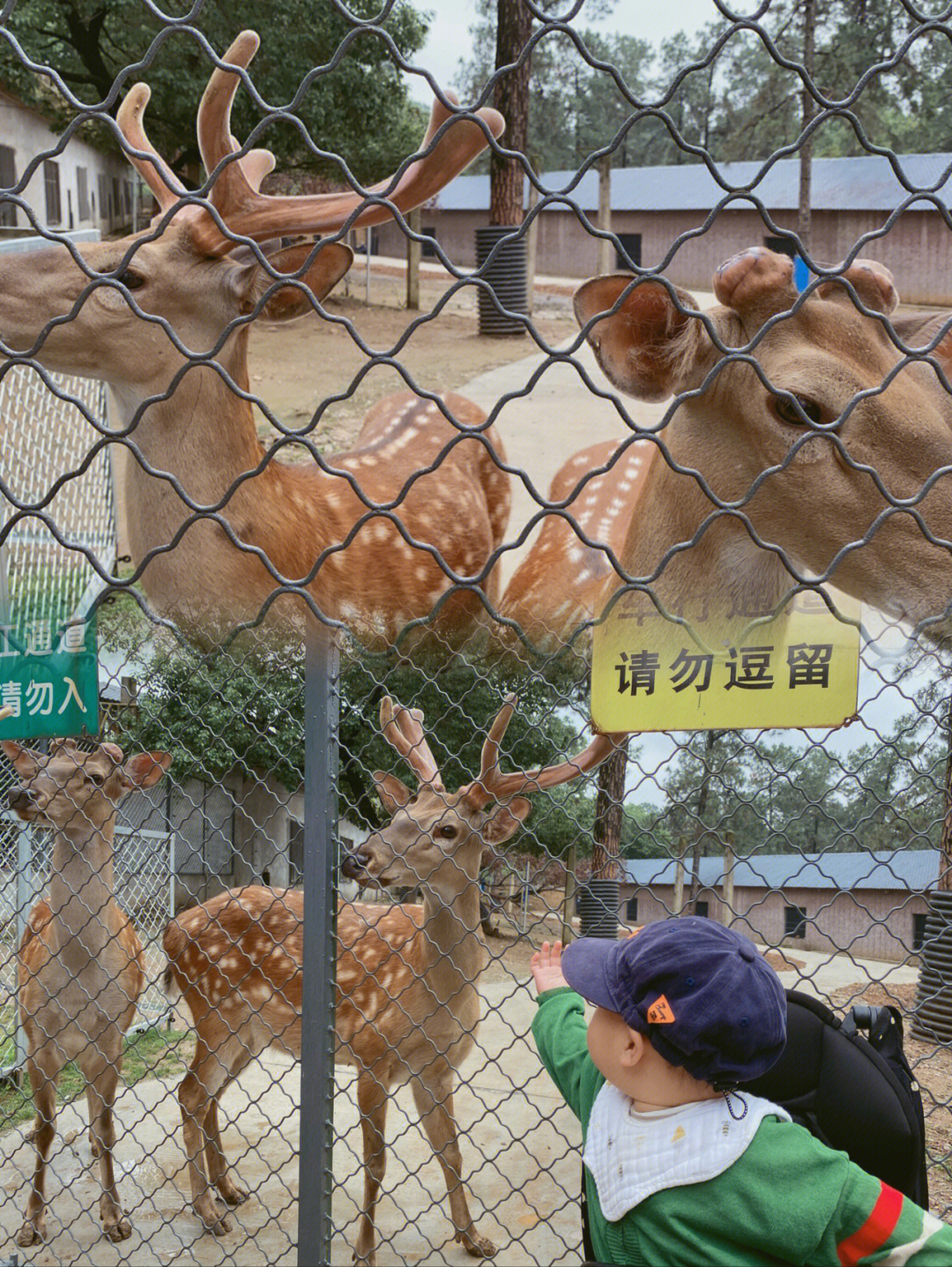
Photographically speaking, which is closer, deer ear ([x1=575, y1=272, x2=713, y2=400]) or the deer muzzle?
deer ear ([x1=575, y1=272, x2=713, y2=400])

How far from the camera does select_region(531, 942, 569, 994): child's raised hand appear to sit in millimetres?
1401

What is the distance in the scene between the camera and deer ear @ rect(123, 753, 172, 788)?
2.22 m

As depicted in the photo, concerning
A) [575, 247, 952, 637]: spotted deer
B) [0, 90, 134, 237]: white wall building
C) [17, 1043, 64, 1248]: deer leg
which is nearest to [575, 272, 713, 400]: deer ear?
[575, 247, 952, 637]: spotted deer

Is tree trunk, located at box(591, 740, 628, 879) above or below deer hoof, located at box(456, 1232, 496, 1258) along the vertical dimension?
above

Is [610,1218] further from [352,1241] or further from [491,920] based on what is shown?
[491,920]

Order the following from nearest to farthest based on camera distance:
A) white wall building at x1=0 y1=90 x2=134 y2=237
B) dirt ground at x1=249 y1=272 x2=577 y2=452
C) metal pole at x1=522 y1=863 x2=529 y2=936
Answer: metal pole at x1=522 y1=863 x2=529 y2=936 → dirt ground at x1=249 y1=272 x2=577 y2=452 → white wall building at x1=0 y1=90 x2=134 y2=237

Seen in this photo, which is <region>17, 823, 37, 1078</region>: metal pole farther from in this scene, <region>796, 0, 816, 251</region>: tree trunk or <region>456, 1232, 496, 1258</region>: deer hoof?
<region>796, 0, 816, 251</region>: tree trunk

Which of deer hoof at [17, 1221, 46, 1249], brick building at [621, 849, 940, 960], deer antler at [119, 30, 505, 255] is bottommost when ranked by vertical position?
deer hoof at [17, 1221, 46, 1249]

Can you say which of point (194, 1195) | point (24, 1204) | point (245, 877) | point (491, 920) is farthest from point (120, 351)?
point (245, 877)

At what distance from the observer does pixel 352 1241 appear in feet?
8.24

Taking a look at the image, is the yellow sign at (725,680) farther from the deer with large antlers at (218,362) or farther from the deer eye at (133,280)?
the deer eye at (133,280)

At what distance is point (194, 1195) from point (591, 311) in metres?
2.13

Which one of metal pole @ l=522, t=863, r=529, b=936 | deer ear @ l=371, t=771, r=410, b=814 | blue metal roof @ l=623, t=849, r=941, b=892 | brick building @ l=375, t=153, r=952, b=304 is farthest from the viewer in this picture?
brick building @ l=375, t=153, r=952, b=304

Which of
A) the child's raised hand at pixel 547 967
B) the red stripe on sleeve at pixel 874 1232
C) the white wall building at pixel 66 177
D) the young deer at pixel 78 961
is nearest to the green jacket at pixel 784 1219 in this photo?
the red stripe on sleeve at pixel 874 1232
